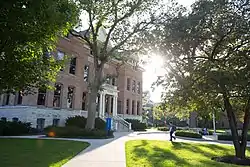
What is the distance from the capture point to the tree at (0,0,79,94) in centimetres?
565

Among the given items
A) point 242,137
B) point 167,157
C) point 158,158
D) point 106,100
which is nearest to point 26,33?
point 158,158

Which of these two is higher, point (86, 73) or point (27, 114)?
point (86, 73)

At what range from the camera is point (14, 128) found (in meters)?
21.3

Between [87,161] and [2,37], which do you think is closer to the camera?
[2,37]

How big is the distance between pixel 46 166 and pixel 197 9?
9.87 m

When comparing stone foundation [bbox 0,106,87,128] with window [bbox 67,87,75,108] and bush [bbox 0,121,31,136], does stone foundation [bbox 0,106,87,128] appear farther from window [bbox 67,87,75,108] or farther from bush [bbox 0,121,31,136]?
window [bbox 67,87,75,108]

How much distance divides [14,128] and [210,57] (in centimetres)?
1638

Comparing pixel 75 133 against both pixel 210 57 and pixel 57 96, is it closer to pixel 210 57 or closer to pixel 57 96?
pixel 57 96

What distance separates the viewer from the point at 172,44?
42.3 ft

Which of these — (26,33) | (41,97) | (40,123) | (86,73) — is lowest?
(40,123)

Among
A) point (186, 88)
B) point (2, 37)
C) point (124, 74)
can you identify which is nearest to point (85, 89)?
point (124, 74)

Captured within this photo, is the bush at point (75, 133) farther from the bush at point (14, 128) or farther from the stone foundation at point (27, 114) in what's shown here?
the stone foundation at point (27, 114)

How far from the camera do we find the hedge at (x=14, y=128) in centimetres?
2058

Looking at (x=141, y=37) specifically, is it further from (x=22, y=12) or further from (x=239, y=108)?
(x=22, y=12)
